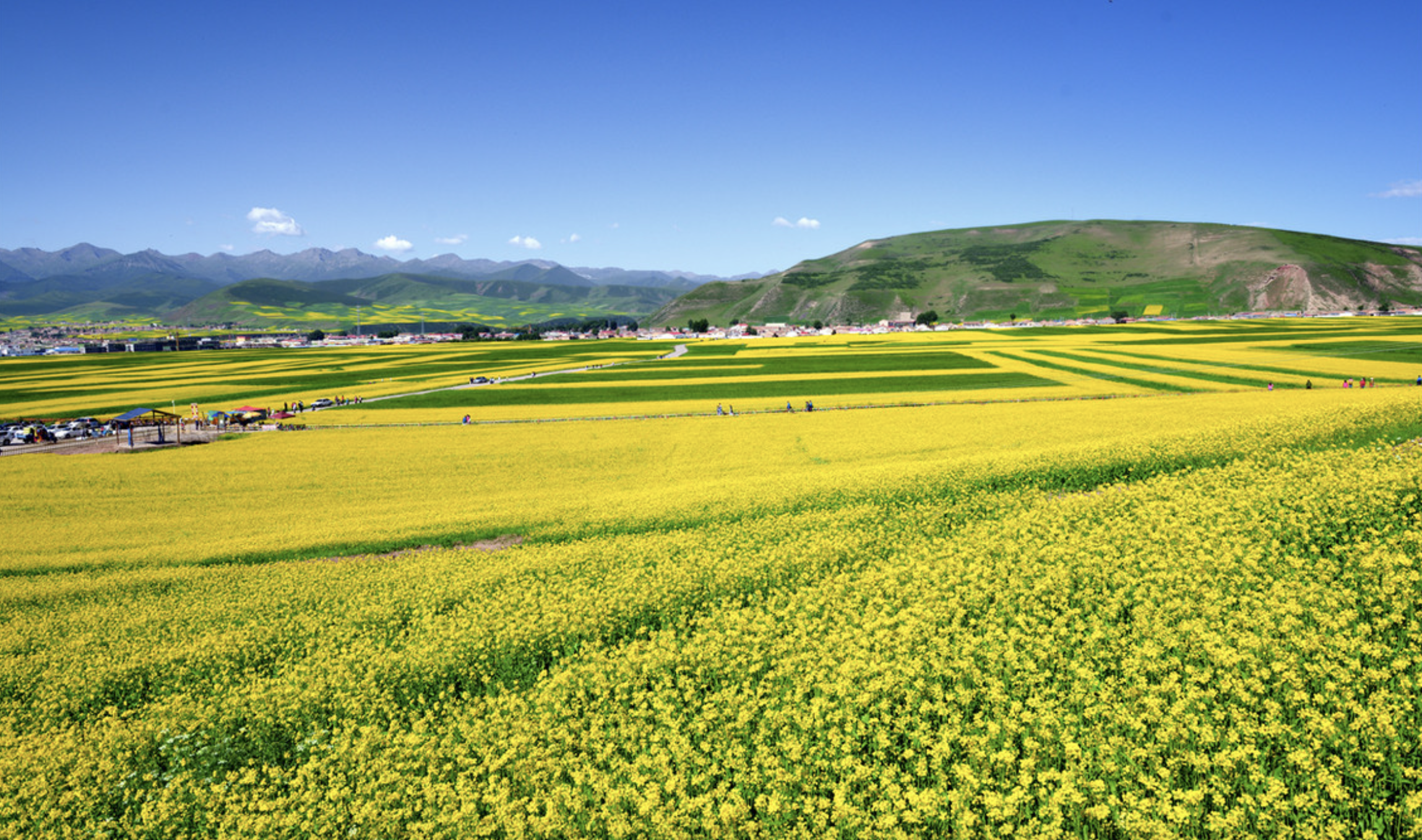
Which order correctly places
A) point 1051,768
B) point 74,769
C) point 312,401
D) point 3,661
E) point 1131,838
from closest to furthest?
point 1131,838
point 1051,768
point 74,769
point 3,661
point 312,401

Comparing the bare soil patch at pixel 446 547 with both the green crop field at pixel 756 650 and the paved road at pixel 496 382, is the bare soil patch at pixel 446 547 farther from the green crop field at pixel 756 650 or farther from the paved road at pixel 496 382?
the paved road at pixel 496 382

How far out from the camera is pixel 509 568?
21812mm

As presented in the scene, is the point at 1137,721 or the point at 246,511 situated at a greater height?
the point at 1137,721

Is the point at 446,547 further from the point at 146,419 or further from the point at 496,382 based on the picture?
the point at 496,382

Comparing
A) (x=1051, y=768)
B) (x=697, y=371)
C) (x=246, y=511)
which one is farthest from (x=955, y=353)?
(x=1051, y=768)

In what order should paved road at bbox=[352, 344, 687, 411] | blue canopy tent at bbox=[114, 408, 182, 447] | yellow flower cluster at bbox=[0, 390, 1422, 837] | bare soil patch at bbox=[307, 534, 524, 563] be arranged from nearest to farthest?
yellow flower cluster at bbox=[0, 390, 1422, 837] < bare soil patch at bbox=[307, 534, 524, 563] < blue canopy tent at bbox=[114, 408, 182, 447] < paved road at bbox=[352, 344, 687, 411]

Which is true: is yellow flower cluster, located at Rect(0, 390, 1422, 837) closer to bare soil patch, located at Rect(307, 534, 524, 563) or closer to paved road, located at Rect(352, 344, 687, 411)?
bare soil patch, located at Rect(307, 534, 524, 563)

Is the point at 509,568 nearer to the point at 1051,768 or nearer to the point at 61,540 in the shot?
the point at 1051,768

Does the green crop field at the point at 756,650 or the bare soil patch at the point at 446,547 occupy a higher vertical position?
the green crop field at the point at 756,650

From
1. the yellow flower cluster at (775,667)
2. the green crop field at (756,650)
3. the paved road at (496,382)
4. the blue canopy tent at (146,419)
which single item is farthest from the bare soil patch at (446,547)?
the paved road at (496,382)

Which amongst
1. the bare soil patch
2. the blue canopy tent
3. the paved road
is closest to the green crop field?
the bare soil patch

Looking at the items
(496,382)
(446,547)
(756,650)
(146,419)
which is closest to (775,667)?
(756,650)

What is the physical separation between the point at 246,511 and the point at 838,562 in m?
30.5

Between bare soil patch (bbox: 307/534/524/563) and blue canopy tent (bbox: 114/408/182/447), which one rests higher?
blue canopy tent (bbox: 114/408/182/447)
